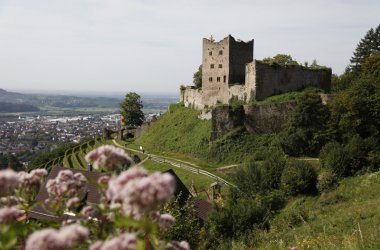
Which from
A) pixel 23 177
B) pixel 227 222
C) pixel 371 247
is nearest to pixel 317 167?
pixel 227 222

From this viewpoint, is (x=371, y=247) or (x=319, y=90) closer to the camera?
(x=371, y=247)

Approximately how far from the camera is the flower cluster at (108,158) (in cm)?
388

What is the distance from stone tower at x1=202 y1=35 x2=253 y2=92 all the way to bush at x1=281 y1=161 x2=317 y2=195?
57.8ft

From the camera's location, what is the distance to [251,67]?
3934cm

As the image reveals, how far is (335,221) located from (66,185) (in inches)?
545

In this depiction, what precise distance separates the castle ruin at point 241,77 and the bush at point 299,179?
1237cm

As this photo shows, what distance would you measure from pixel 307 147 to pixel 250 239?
16.8m

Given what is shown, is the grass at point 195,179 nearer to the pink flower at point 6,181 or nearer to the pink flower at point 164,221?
the pink flower at point 164,221

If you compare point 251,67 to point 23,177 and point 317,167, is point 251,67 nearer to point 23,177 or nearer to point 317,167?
point 317,167

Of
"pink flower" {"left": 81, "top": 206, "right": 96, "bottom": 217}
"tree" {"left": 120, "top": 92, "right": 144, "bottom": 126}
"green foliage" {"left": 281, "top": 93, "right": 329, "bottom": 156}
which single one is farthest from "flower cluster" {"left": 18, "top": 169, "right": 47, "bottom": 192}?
"tree" {"left": 120, "top": 92, "right": 144, "bottom": 126}

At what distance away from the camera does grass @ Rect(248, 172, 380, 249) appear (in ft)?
36.8

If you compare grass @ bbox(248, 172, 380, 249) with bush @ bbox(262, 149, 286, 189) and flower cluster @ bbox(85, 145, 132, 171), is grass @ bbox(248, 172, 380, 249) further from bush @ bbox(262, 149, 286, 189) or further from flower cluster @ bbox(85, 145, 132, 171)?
flower cluster @ bbox(85, 145, 132, 171)

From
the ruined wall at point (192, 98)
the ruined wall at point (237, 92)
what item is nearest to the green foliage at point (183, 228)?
the ruined wall at point (237, 92)

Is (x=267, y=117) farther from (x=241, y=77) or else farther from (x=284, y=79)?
(x=241, y=77)
